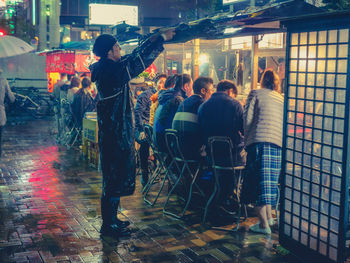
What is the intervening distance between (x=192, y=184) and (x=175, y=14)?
92.0ft

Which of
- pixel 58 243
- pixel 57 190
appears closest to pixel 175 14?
pixel 57 190

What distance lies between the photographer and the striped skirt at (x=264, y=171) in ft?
16.3

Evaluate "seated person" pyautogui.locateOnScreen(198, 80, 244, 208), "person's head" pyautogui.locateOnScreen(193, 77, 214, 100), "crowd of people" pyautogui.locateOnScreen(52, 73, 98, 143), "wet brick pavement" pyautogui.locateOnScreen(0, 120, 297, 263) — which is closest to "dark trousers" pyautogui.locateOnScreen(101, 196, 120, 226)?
"wet brick pavement" pyautogui.locateOnScreen(0, 120, 297, 263)

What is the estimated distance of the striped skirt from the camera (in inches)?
195

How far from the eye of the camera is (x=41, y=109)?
20.1m

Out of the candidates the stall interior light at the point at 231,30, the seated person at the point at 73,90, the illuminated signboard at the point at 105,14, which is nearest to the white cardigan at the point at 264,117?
the stall interior light at the point at 231,30

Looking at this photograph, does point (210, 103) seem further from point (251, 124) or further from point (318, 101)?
point (318, 101)

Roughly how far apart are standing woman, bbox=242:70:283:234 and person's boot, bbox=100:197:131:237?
1531mm

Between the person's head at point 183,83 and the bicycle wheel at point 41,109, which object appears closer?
the person's head at point 183,83

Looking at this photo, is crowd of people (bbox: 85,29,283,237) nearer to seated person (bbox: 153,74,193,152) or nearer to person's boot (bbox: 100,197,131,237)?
person's boot (bbox: 100,197,131,237)

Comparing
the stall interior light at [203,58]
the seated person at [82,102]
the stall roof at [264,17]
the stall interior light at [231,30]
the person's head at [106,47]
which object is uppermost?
the stall roof at [264,17]

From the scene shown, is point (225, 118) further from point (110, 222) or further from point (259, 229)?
point (110, 222)

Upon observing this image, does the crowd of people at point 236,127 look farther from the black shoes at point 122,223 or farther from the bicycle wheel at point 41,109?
the bicycle wheel at point 41,109

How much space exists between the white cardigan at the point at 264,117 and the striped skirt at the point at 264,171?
91 mm
